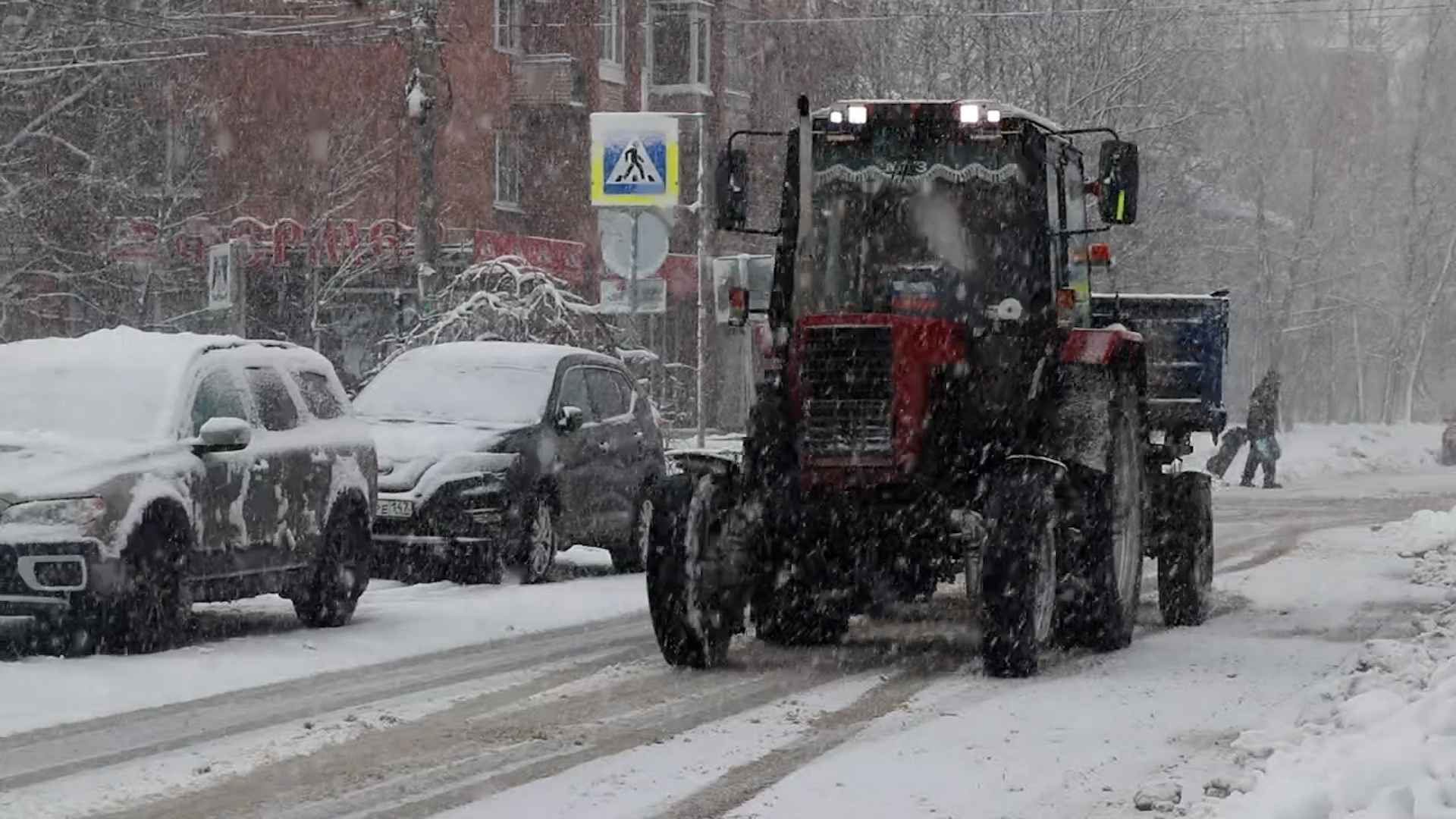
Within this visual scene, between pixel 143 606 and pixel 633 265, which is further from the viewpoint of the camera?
pixel 633 265

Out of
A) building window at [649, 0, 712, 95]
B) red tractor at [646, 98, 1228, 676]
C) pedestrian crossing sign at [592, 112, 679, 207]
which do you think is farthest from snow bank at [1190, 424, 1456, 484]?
red tractor at [646, 98, 1228, 676]

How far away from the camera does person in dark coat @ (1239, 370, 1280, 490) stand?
125ft

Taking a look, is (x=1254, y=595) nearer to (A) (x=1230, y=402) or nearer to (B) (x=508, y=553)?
(B) (x=508, y=553)

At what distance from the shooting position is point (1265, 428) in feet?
125

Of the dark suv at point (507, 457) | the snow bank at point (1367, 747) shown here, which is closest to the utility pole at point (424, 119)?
the dark suv at point (507, 457)

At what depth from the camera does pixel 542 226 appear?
1914 inches

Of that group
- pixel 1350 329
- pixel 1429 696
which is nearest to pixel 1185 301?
pixel 1429 696

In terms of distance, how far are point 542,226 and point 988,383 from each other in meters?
36.2

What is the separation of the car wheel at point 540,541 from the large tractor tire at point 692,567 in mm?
6089

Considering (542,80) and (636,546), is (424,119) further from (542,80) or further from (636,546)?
(542,80)

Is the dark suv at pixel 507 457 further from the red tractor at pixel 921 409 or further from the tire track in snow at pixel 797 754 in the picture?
the tire track in snow at pixel 797 754

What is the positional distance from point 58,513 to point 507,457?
5.97m

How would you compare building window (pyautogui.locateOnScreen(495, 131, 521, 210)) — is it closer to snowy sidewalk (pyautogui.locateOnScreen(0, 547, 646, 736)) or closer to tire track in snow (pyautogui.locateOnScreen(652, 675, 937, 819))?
snowy sidewalk (pyautogui.locateOnScreen(0, 547, 646, 736))

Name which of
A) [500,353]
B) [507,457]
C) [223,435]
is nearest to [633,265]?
[500,353]
